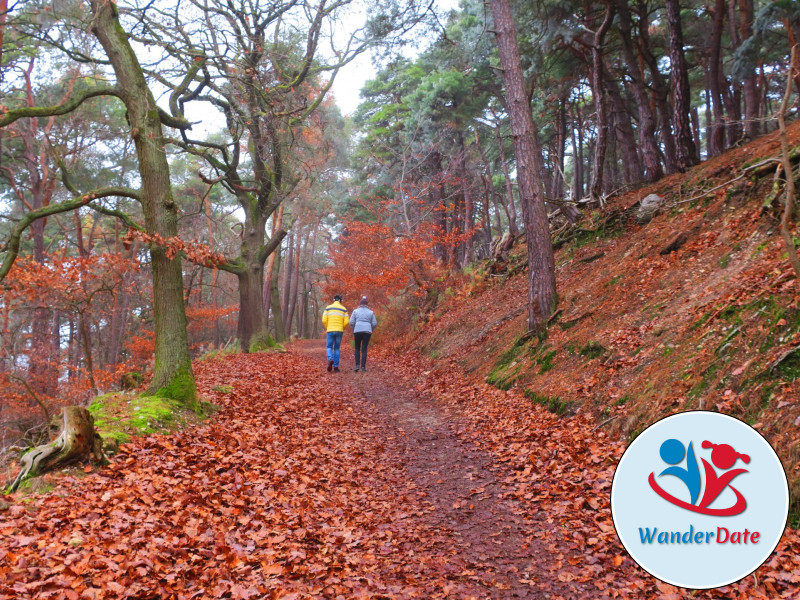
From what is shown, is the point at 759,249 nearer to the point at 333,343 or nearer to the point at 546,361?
the point at 546,361

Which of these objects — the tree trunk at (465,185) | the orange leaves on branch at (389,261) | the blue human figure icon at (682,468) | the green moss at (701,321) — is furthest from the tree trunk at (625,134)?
the blue human figure icon at (682,468)

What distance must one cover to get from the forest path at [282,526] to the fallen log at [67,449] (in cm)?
22

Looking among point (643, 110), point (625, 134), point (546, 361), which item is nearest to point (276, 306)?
point (625, 134)

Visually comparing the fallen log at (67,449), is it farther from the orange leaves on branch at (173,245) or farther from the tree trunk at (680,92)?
the tree trunk at (680,92)

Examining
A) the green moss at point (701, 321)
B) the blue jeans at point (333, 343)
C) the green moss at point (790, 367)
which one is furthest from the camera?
the blue jeans at point (333, 343)

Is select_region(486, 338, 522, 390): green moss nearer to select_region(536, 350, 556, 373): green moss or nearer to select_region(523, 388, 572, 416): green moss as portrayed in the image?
select_region(536, 350, 556, 373): green moss

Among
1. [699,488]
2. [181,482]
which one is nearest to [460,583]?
[699,488]

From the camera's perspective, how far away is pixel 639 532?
2859 millimetres

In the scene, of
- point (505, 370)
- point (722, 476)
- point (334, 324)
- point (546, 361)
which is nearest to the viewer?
point (722, 476)

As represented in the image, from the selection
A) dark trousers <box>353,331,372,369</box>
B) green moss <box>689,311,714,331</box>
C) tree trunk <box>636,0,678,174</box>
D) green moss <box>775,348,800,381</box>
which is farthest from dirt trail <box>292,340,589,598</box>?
tree trunk <box>636,0,678,174</box>

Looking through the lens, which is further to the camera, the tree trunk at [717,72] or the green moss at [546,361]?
the tree trunk at [717,72]

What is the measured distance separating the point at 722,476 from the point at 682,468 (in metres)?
0.20

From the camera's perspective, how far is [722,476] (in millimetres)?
2758

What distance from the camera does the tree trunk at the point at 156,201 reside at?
7.34 meters
